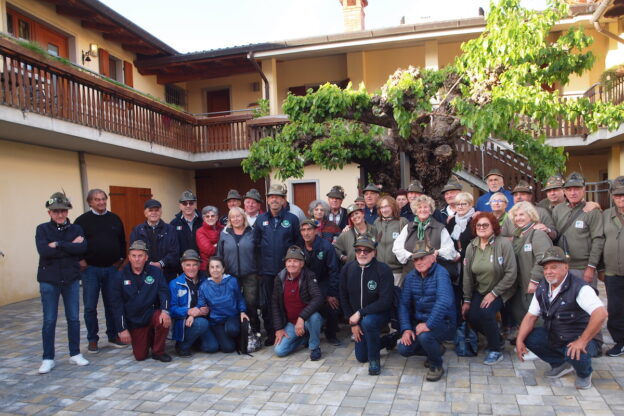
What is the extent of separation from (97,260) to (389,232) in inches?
147

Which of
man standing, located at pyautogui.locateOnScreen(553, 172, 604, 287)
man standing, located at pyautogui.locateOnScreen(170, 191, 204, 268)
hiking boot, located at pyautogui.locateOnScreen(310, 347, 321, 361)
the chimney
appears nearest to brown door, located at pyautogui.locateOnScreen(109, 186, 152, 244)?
man standing, located at pyautogui.locateOnScreen(170, 191, 204, 268)

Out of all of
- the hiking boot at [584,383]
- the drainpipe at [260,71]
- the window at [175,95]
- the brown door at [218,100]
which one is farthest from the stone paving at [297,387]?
the brown door at [218,100]

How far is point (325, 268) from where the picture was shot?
5867mm

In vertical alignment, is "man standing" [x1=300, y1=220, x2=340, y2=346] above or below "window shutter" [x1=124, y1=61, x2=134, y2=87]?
below

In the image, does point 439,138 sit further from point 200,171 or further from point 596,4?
point 200,171

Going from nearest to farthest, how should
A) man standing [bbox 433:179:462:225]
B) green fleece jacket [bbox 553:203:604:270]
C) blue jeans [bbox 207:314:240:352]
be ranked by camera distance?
green fleece jacket [bbox 553:203:604:270] < blue jeans [bbox 207:314:240:352] < man standing [bbox 433:179:462:225]

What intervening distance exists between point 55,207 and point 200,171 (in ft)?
38.4

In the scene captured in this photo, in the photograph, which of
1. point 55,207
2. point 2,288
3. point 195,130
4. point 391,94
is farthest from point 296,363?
point 195,130

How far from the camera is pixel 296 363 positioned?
518 cm

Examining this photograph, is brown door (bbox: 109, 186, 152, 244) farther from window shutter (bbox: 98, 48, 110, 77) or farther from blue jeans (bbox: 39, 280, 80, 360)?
blue jeans (bbox: 39, 280, 80, 360)

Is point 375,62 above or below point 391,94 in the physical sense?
above

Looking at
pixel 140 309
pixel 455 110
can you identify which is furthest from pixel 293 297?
pixel 455 110

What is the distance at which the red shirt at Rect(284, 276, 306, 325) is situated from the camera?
18.1 ft

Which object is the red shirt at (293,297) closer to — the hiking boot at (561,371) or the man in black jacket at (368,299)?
the man in black jacket at (368,299)
